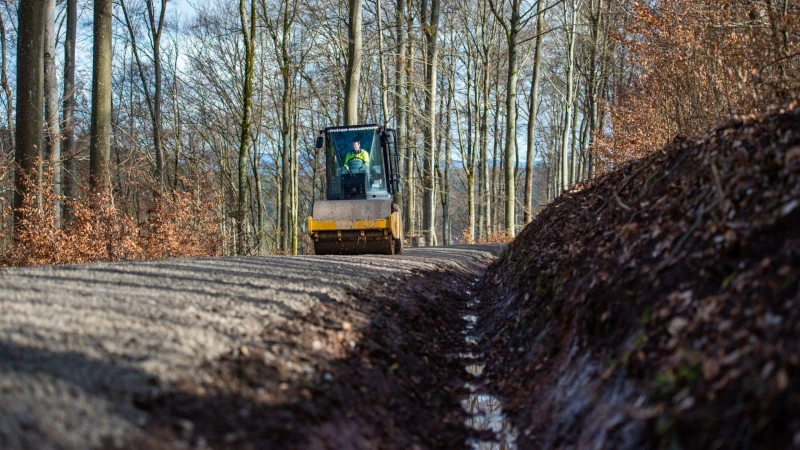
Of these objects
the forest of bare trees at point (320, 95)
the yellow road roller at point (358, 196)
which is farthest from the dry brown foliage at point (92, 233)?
the yellow road roller at point (358, 196)

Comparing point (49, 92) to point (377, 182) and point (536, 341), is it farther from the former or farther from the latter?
point (536, 341)

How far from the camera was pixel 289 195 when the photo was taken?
2811 centimetres

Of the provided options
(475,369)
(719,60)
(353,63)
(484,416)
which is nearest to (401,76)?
(353,63)

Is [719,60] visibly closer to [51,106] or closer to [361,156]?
[361,156]

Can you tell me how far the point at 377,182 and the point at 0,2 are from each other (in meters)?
16.6

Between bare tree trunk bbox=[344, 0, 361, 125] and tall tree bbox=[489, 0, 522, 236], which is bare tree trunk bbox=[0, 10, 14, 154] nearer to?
bare tree trunk bbox=[344, 0, 361, 125]

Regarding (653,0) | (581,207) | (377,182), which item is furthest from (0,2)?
(581,207)

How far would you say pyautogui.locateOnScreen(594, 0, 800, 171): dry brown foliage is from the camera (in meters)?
6.55

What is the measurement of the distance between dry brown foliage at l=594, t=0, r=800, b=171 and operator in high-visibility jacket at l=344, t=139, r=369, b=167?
643 cm

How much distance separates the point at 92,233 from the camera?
41.0ft

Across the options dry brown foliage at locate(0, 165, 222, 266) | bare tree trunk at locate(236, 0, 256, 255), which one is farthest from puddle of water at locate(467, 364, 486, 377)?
bare tree trunk at locate(236, 0, 256, 255)

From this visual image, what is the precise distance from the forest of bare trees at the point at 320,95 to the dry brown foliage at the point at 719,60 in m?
0.03

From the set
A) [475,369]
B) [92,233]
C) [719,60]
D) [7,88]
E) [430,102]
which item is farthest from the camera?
[430,102]

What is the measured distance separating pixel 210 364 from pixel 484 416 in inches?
85.8
